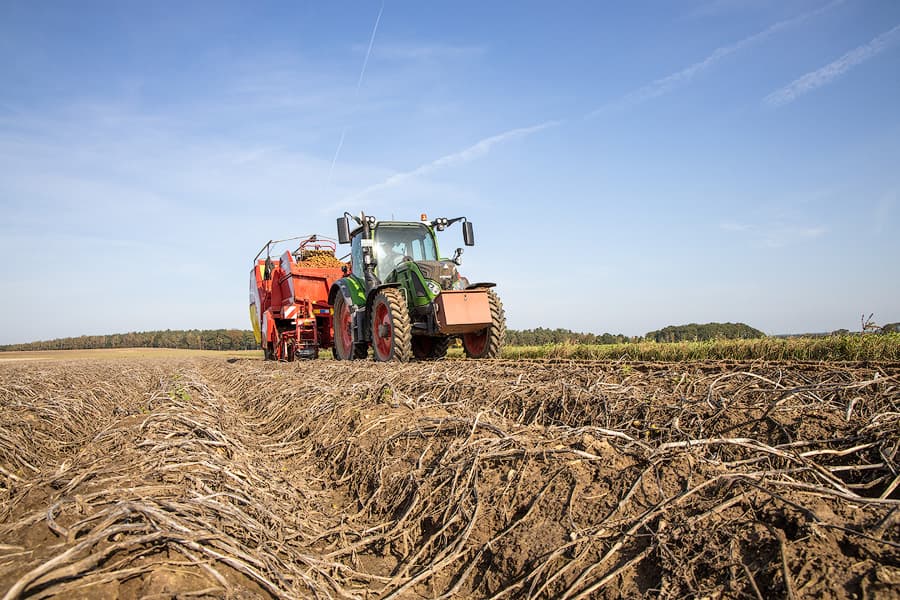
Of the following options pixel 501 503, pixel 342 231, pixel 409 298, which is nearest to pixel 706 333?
pixel 409 298

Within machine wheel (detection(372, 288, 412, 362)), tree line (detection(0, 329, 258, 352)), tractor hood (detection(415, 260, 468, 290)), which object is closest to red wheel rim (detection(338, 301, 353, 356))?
machine wheel (detection(372, 288, 412, 362))

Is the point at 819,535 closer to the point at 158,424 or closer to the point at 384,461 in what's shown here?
the point at 384,461

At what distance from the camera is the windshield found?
34.6ft

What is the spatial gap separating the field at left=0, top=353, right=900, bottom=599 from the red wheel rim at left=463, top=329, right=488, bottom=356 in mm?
5145

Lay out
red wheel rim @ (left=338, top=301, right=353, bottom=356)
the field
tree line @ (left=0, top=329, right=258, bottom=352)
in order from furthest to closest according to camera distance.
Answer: tree line @ (left=0, top=329, right=258, bottom=352) → red wheel rim @ (left=338, top=301, right=353, bottom=356) → the field

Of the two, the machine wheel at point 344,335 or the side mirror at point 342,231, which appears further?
the machine wheel at point 344,335

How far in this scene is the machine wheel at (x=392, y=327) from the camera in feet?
29.2

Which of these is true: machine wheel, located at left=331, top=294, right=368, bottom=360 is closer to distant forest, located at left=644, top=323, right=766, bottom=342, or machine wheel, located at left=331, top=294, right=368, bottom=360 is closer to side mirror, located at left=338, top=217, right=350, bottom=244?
side mirror, located at left=338, top=217, right=350, bottom=244

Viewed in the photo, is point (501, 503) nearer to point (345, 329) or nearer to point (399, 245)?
point (399, 245)

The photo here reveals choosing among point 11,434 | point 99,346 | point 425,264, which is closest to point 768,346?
point 425,264

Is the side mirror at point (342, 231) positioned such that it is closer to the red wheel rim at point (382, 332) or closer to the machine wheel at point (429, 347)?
the red wheel rim at point (382, 332)

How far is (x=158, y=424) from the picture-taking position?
3818 mm

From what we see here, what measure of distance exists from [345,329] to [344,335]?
0.21 m

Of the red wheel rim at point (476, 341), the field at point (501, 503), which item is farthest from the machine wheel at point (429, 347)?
the field at point (501, 503)
